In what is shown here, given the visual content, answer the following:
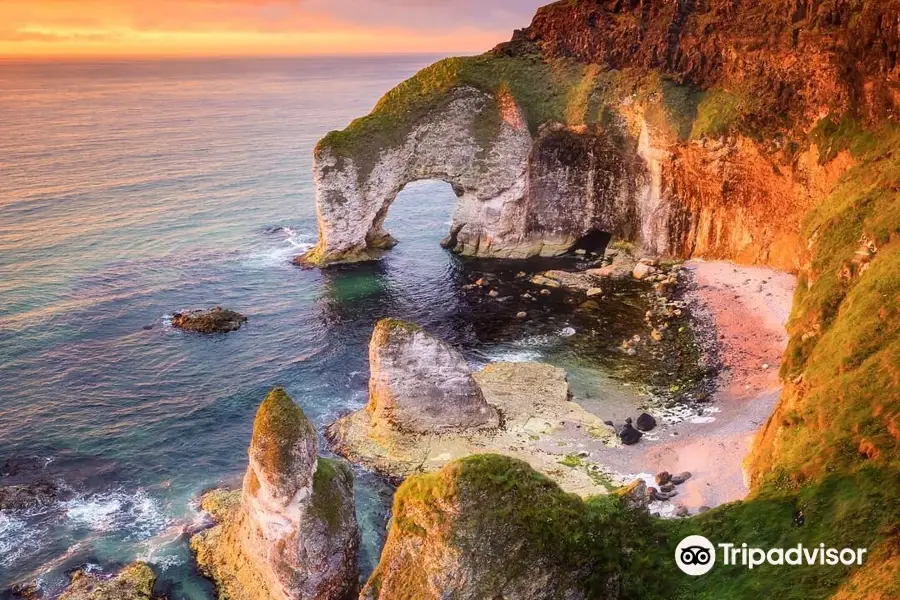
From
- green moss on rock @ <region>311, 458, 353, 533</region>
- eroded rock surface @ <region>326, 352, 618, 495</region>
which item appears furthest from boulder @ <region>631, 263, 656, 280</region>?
green moss on rock @ <region>311, 458, 353, 533</region>

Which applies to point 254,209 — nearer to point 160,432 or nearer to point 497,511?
point 160,432

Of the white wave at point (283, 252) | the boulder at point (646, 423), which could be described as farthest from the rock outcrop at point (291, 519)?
the white wave at point (283, 252)

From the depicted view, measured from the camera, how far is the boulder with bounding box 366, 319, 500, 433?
39.9 meters

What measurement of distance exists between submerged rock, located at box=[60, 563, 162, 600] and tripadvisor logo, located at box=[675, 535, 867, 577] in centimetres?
2280

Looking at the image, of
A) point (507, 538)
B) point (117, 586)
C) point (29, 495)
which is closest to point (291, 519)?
point (117, 586)

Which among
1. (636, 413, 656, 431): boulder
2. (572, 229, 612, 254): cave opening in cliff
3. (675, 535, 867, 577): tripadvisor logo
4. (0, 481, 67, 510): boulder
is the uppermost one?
(675, 535, 867, 577): tripadvisor logo

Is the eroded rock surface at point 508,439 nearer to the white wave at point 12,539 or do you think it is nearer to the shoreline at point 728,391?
the shoreline at point 728,391

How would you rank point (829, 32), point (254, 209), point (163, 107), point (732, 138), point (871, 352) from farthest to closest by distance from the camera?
1. point (163, 107)
2. point (254, 209)
3. point (732, 138)
4. point (829, 32)
5. point (871, 352)

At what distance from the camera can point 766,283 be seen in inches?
2235

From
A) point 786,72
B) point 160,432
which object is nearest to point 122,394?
A: point 160,432

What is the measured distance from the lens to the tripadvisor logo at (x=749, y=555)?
20.7m

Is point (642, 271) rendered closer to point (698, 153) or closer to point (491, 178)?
point (698, 153)

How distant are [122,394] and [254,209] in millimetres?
43552

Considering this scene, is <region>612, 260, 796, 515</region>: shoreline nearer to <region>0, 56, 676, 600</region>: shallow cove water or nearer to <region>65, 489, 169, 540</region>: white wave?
<region>0, 56, 676, 600</region>: shallow cove water
